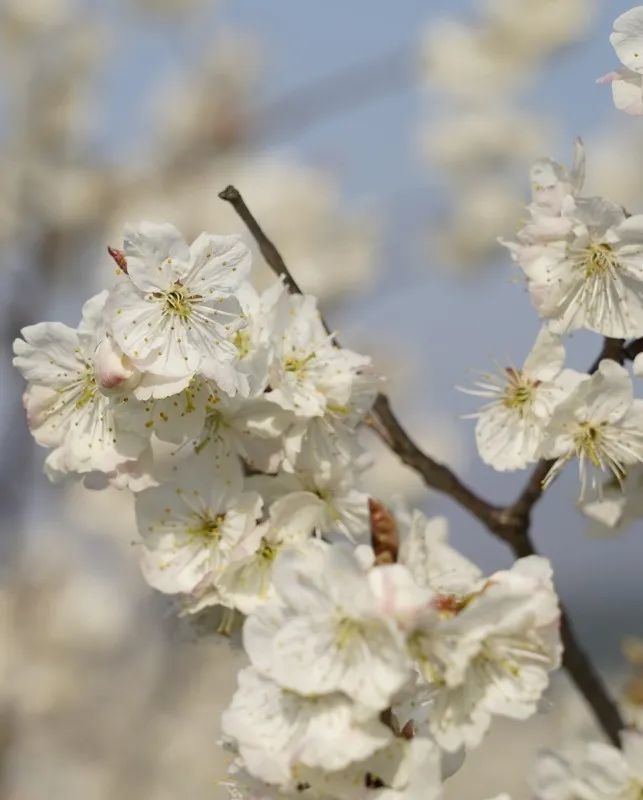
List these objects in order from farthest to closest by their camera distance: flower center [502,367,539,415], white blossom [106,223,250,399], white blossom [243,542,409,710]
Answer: flower center [502,367,539,415], white blossom [106,223,250,399], white blossom [243,542,409,710]

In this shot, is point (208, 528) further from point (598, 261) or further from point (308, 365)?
point (598, 261)

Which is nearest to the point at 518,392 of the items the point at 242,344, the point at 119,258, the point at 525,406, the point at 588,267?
the point at 525,406

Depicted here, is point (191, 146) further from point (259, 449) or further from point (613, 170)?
point (259, 449)

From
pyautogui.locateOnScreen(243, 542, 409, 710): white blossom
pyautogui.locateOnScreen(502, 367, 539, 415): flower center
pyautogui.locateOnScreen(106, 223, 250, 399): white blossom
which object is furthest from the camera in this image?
pyautogui.locateOnScreen(502, 367, 539, 415): flower center

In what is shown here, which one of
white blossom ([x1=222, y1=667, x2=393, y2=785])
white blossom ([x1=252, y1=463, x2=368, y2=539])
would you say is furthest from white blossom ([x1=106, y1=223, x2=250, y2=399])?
white blossom ([x1=222, y1=667, x2=393, y2=785])

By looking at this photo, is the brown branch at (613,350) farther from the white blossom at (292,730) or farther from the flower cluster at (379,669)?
the white blossom at (292,730)

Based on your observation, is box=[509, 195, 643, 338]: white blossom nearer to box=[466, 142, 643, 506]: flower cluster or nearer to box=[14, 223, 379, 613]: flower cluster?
box=[466, 142, 643, 506]: flower cluster
